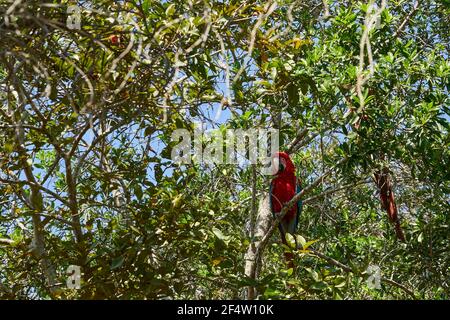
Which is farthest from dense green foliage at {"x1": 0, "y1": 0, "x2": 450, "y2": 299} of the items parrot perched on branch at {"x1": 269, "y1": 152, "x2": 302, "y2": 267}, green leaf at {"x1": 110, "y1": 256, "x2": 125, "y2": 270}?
parrot perched on branch at {"x1": 269, "y1": 152, "x2": 302, "y2": 267}

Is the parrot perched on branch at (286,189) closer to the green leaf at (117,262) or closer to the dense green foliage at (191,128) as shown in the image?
the dense green foliage at (191,128)

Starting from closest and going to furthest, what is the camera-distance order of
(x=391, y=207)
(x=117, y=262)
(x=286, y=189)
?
(x=117, y=262) → (x=391, y=207) → (x=286, y=189)

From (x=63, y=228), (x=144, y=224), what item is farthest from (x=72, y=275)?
(x=63, y=228)

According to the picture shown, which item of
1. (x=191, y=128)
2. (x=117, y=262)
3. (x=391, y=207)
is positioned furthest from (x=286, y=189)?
(x=117, y=262)

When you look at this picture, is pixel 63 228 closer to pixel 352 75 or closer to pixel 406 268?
pixel 352 75

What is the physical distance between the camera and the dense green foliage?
3.41 meters

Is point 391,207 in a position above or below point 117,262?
above

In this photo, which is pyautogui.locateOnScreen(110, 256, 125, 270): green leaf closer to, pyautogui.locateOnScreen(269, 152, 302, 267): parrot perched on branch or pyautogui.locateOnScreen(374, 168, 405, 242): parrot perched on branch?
pyautogui.locateOnScreen(374, 168, 405, 242): parrot perched on branch

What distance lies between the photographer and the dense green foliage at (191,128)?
341 cm

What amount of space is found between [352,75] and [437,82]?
A: 0.56 m

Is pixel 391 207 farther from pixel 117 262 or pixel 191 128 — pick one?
pixel 117 262

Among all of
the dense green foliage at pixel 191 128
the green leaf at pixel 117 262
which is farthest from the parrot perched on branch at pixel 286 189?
the green leaf at pixel 117 262

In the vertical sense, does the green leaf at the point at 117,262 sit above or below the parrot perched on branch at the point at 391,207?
below

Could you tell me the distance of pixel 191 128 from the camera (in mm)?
4020
